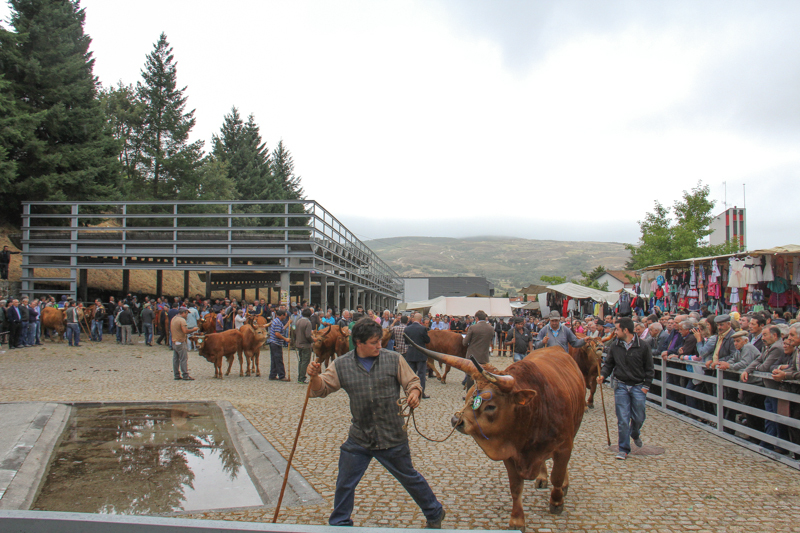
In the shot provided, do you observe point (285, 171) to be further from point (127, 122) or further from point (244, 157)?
point (127, 122)

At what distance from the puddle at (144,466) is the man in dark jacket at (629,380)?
4595mm

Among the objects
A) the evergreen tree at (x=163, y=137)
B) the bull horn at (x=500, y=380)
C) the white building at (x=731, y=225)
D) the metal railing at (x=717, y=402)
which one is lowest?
the metal railing at (x=717, y=402)

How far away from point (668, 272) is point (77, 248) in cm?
2450

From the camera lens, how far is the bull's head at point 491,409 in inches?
162

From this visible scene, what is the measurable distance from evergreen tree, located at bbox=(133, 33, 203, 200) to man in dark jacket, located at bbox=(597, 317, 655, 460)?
38.2 meters

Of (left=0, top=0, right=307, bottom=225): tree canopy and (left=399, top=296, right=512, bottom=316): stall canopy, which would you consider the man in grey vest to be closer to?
(left=399, top=296, right=512, bottom=316): stall canopy

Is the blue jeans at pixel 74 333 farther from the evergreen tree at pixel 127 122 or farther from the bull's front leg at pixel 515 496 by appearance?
the bull's front leg at pixel 515 496

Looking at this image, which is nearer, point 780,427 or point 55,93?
point 780,427

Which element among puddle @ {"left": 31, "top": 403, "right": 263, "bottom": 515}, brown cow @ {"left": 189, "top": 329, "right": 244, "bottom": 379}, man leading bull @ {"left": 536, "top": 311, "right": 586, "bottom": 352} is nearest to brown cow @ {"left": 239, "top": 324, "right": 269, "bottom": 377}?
brown cow @ {"left": 189, "top": 329, "right": 244, "bottom": 379}

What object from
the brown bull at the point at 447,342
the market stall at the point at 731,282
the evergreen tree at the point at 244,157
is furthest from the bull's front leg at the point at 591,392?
the evergreen tree at the point at 244,157

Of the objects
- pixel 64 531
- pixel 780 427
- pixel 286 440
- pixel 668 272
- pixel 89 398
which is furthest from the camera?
pixel 668 272

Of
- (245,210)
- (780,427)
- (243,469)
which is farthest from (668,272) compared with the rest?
(245,210)

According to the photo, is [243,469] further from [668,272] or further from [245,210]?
[245,210]

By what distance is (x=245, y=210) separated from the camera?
47.0 meters
